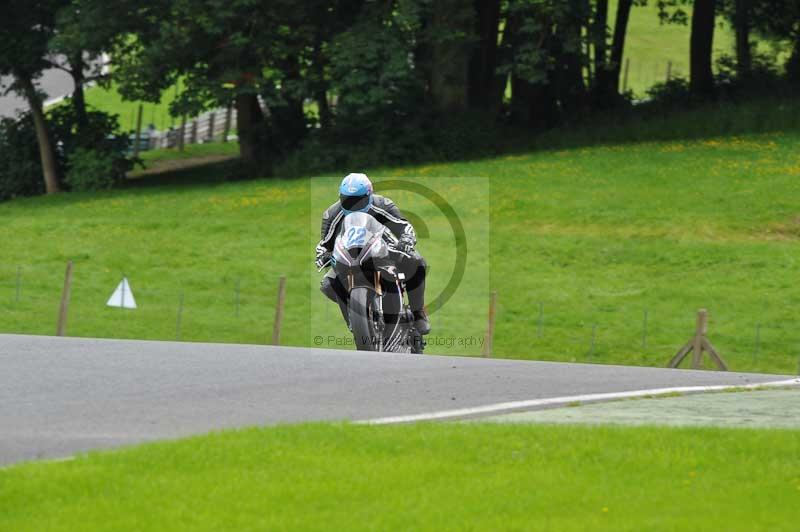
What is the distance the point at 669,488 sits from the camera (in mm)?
7504

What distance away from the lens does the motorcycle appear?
13.7 meters

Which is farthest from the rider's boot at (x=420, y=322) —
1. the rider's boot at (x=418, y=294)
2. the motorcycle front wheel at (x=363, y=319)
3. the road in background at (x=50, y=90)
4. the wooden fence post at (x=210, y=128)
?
the wooden fence post at (x=210, y=128)

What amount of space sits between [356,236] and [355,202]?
0.40 metres

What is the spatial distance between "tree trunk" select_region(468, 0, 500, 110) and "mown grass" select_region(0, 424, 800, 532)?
38416mm

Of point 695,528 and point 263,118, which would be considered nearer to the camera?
point 695,528

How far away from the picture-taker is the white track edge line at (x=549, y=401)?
977 cm

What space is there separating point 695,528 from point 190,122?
62600 millimetres

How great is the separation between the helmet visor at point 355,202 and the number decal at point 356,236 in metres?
0.31

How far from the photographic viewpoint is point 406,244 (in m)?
14.1

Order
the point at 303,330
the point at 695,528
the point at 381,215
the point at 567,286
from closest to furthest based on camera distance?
the point at 695,528 → the point at 381,215 → the point at 303,330 → the point at 567,286

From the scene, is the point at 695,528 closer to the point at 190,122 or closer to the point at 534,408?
the point at 534,408

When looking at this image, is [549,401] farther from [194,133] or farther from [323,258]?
[194,133]

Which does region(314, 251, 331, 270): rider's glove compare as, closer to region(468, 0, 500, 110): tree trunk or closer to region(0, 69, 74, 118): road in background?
region(468, 0, 500, 110): tree trunk

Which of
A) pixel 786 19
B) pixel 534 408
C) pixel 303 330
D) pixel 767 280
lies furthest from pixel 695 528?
pixel 786 19
